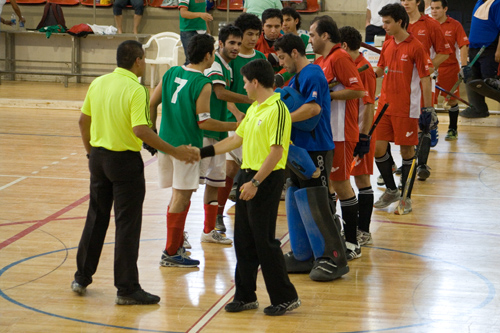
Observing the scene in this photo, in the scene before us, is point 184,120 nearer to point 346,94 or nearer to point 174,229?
point 174,229

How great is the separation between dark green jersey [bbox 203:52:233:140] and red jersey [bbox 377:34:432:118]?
1925mm

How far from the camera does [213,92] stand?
6.05 meters

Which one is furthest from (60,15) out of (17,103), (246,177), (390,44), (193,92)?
(246,177)

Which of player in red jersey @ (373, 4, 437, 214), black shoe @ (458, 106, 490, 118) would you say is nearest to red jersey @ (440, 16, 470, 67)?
black shoe @ (458, 106, 490, 118)

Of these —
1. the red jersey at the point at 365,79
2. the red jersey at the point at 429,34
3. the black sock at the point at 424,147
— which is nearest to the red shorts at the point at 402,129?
the black sock at the point at 424,147

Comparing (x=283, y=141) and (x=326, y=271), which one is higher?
(x=283, y=141)

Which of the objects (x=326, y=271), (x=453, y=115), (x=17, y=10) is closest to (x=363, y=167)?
(x=326, y=271)

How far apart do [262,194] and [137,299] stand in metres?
1.07

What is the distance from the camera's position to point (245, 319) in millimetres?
4406

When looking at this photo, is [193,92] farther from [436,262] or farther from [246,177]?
[436,262]

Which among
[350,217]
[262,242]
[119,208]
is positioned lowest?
[350,217]

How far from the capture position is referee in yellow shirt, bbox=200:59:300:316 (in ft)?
14.1

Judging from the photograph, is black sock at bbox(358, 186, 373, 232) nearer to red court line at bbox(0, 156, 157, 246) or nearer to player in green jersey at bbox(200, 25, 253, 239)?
player in green jersey at bbox(200, 25, 253, 239)

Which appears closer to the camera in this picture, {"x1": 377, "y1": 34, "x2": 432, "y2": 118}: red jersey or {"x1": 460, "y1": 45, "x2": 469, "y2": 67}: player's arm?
{"x1": 377, "y1": 34, "x2": 432, "y2": 118}: red jersey
